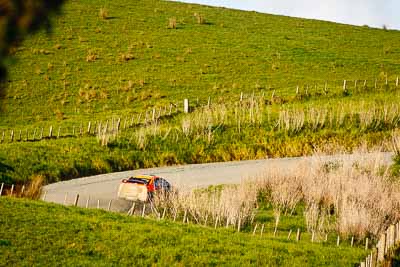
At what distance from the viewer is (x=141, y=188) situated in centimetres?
2609

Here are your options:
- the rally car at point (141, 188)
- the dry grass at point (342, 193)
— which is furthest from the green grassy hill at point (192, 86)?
the dry grass at point (342, 193)

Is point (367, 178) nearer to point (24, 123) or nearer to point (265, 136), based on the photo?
point (265, 136)

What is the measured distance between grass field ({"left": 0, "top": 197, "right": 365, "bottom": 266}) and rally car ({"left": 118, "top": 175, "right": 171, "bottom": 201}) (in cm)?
554

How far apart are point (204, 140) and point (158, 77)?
16848 mm

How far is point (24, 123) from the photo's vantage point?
137 feet

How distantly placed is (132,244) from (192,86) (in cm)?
3593

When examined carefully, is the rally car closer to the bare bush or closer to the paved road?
the paved road

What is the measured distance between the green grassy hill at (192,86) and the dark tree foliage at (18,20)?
22572 millimetres

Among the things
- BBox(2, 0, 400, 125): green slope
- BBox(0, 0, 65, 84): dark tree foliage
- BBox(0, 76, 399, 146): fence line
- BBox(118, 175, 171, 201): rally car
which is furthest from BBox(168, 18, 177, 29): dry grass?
BBox(0, 0, 65, 84): dark tree foliage

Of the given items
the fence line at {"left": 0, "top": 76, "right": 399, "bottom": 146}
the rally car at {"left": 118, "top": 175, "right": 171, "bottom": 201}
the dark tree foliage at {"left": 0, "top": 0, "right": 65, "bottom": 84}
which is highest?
the fence line at {"left": 0, "top": 76, "right": 399, "bottom": 146}

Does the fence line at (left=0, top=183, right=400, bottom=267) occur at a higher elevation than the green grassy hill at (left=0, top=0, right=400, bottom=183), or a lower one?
lower

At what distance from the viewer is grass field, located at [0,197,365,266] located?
15.6m

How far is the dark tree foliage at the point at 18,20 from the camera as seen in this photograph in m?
2.32

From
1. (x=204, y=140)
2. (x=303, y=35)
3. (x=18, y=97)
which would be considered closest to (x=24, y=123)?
(x=18, y=97)
